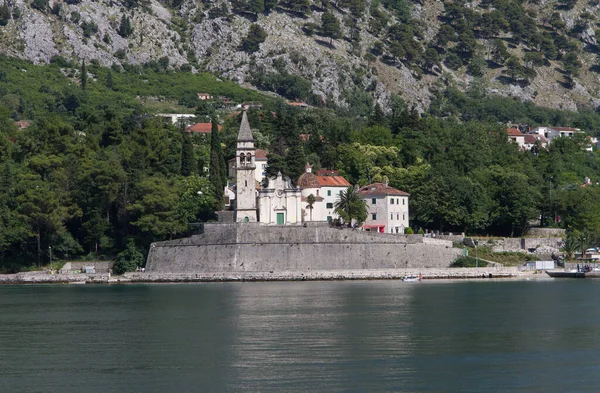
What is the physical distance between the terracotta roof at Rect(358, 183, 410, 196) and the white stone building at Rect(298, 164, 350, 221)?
156cm

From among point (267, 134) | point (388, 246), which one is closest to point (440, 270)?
point (388, 246)

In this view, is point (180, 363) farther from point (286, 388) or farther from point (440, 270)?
point (440, 270)

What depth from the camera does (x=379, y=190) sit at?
8950 cm

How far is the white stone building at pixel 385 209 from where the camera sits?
89312 millimetres

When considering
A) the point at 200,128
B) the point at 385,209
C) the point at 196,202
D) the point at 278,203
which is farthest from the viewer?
the point at 200,128

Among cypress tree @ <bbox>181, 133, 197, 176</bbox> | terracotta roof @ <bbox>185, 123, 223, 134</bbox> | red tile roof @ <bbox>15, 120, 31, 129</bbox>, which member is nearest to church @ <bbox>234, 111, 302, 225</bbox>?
cypress tree @ <bbox>181, 133, 197, 176</bbox>

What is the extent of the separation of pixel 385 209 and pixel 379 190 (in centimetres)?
141

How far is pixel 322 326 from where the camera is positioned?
5269 centimetres

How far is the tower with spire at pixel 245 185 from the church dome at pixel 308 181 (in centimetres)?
480

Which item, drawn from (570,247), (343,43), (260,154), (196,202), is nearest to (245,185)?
(196,202)

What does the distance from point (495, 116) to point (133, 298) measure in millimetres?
94461

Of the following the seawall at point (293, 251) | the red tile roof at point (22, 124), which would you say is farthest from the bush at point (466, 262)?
the red tile roof at point (22, 124)

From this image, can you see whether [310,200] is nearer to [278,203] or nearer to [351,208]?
[278,203]

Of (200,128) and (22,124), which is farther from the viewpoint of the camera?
(22,124)
